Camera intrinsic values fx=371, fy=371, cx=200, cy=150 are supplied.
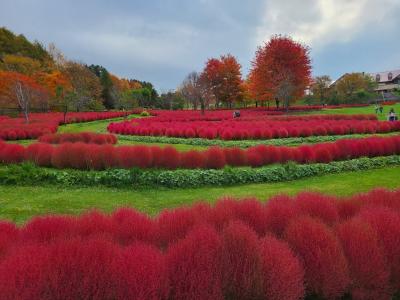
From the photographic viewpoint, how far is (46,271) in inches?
123

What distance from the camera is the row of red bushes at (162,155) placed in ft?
41.5

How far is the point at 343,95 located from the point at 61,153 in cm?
6344

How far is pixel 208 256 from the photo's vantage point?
3.51m

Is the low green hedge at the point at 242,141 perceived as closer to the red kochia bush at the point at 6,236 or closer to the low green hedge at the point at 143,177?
the low green hedge at the point at 143,177

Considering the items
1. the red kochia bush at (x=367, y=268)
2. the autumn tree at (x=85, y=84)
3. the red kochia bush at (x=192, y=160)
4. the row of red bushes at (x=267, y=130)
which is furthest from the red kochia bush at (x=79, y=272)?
the autumn tree at (x=85, y=84)

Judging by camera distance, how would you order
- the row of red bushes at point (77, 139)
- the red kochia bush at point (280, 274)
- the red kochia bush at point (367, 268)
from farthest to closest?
the row of red bushes at point (77, 139), the red kochia bush at point (367, 268), the red kochia bush at point (280, 274)

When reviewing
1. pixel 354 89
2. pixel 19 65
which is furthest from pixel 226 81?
pixel 19 65

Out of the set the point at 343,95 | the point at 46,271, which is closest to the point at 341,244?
the point at 46,271

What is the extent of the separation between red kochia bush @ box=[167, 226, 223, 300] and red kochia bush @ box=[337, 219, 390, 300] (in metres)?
1.58

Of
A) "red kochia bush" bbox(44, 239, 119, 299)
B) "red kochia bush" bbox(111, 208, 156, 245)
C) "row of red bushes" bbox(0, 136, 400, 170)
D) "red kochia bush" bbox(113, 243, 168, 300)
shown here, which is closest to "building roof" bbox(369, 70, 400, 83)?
"row of red bushes" bbox(0, 136, 400, 170)

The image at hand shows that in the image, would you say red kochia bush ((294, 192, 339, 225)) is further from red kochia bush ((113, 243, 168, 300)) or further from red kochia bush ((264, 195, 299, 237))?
red kochia bush ((113, 243, 168, 300))

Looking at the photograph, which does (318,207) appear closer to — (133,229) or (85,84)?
(133,229)

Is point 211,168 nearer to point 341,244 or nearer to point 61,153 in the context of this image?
point 61,153

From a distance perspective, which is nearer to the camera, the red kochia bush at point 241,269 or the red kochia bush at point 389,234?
the red kochia bush at point 241,269
